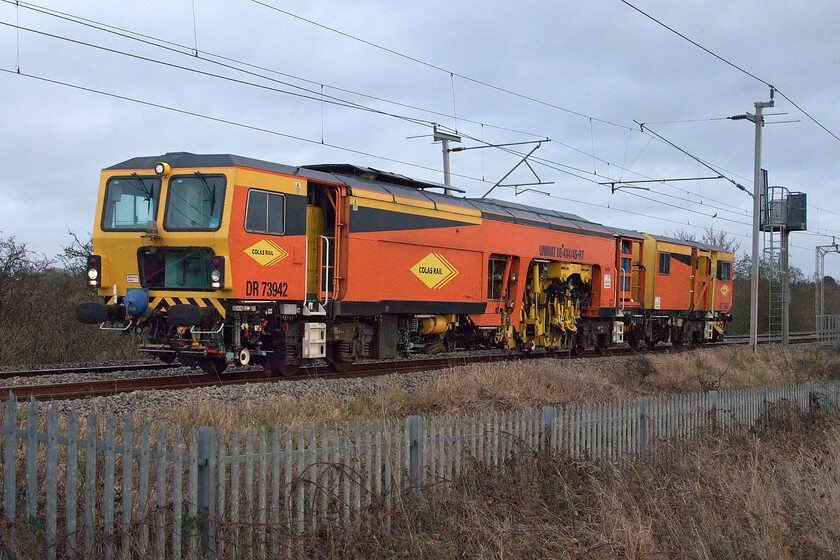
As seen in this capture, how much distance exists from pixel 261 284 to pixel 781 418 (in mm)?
8231

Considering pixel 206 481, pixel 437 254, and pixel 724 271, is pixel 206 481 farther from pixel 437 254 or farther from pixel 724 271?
pixel 724 271

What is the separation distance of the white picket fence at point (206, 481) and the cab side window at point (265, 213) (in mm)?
5988

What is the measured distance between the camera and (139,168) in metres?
13.3

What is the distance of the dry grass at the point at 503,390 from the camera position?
9.02 metres

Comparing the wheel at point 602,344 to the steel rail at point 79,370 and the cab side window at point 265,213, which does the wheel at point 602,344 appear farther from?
the cab side window at point 265,213

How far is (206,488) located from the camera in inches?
210

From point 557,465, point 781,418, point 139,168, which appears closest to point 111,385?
point 139,168

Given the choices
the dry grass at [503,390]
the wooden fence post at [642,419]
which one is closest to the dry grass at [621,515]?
the wooden fence post at [642,419]

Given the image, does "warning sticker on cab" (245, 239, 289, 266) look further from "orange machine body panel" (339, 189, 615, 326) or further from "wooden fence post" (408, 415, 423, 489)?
"wooden fence post" (408, 415, 423, 489)

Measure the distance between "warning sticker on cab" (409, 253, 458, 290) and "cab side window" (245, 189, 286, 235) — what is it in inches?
135

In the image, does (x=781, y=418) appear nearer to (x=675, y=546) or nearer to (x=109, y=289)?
(x=675, y=546)

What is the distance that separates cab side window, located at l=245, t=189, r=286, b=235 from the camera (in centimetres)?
1271

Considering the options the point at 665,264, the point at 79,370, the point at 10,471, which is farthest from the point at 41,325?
the point at 665,264

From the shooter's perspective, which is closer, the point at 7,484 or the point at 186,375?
the point at 7,484
